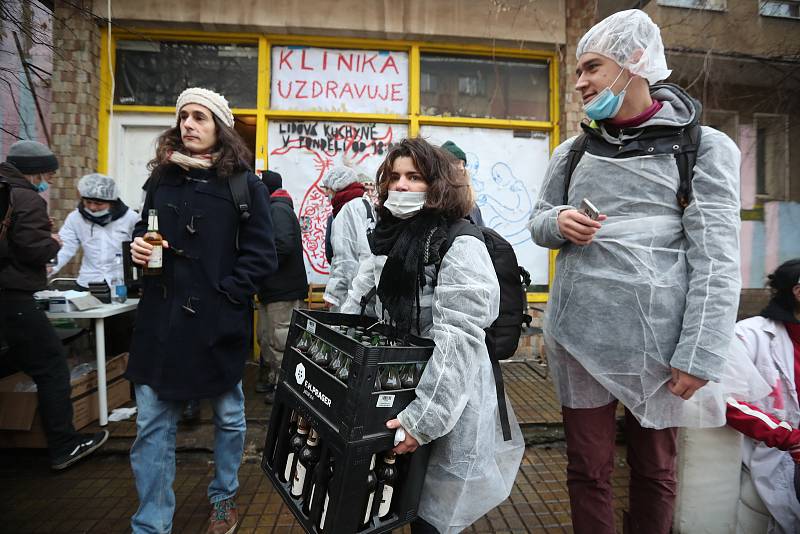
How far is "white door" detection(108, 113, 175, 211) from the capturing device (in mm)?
5156

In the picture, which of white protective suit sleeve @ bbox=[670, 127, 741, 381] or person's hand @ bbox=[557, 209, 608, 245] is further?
person's hand @ bbox=[557, 209, 608, 245]

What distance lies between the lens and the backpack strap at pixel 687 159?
1692 mm

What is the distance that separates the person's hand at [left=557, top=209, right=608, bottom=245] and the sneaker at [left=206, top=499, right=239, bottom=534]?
2.21m

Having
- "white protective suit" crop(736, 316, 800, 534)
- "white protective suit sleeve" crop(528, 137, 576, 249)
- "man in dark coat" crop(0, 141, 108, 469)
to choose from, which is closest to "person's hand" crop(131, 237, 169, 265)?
"man in dark coat" crop(0, 141, 108, 469)

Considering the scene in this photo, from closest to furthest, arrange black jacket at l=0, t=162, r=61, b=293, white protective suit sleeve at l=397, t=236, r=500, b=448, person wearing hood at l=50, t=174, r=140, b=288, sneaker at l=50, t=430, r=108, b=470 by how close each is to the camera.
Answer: white protective suit sleeve at l=397, t=236, r=500, b=448
black jacket at l=0, t=162, r=61, b=293
sneaker at l=50, t=430, r=108, b=470
person wearing hood at l=50, t=174, r=140, b=288

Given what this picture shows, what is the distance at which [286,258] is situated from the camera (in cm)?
411

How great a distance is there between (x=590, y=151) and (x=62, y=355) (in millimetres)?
3610

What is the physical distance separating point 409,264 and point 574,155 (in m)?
0.94

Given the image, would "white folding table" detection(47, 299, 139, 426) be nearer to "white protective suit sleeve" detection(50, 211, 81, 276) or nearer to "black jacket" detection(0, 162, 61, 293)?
"black jacket" detection(0, 162, 61, 293)

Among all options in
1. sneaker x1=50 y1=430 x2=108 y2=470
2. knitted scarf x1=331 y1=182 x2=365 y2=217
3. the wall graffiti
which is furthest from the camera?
the wall graffiti

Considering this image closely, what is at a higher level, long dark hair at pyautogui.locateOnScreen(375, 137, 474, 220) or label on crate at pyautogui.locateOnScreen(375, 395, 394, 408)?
long dark hair at pyautogui.locateOnScreen(375, 137, 474, 220)

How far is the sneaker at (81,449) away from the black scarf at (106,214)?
6.33 ft

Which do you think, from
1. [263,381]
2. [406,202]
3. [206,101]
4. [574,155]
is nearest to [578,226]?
[574,155]

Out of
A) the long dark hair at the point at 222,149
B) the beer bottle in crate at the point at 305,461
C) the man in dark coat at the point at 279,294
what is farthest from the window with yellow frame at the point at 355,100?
the beer bottle in crate at the point at 305,461
